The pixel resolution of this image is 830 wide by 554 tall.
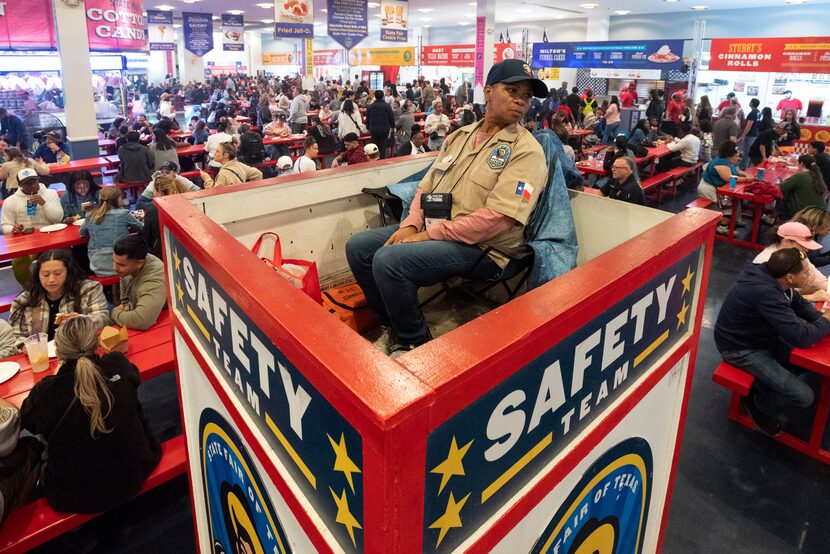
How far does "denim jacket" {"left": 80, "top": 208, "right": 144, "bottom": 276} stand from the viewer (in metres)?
4.85

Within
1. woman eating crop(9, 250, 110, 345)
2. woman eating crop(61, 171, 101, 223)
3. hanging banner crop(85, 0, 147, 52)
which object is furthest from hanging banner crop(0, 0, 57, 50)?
woman eating crop(9, 250, 110, 345)

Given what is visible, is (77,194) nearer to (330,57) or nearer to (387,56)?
(387,56)

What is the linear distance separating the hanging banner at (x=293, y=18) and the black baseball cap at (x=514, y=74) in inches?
485

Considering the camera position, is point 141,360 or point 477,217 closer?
point 477,217

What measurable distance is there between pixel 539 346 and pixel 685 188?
35.1 feet

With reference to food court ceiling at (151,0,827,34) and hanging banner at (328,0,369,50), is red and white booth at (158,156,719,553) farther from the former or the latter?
food court ceiling at (151,0,827,34)

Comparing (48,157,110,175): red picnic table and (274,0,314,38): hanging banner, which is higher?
(274,0,314,38): hanging banner

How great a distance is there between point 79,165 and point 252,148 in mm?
2393

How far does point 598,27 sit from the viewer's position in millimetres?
19969

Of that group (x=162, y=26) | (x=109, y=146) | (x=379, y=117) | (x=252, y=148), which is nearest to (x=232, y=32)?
(x=162, y=26)

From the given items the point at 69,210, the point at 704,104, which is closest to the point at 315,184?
the point at 69,210

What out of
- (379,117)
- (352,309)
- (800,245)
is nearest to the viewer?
(352,309)

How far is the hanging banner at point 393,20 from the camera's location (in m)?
14.1

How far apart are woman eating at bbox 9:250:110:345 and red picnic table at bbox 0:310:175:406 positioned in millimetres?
286
